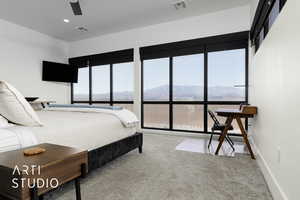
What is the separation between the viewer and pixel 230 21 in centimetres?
384

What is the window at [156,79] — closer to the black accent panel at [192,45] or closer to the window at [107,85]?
the black accent panel at [192,45]

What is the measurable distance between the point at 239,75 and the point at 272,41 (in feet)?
6.71

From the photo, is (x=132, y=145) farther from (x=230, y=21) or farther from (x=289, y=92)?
(x=230, y=21)

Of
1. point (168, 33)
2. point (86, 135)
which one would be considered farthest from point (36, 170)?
point (168, 33)

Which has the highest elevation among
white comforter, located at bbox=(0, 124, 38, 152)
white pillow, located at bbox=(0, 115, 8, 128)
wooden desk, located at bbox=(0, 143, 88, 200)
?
white pillow, located at bbox=(0, 115, 8, 128)

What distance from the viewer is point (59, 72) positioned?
18.2 ft

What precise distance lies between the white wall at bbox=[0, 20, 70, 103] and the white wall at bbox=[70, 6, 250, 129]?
0.90m

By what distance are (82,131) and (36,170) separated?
0.93 metres

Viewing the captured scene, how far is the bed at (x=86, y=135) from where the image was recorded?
1372 millimetres

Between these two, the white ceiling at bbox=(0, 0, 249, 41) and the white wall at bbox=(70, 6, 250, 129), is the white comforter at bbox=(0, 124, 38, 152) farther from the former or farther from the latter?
the white wall at bbox=(70, 6, 250, 129)

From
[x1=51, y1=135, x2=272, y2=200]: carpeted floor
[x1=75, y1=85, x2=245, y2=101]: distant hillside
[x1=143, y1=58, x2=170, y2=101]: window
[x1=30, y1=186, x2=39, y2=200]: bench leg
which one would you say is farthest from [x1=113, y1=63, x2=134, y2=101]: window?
[x1=30, y1=186, x2=39, y2=200]: bench leg

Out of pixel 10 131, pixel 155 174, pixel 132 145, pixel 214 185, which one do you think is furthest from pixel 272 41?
pixel 10 131

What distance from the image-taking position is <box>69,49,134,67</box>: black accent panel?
16.6 feet

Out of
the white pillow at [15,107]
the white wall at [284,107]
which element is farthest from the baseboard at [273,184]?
the white pillow at [15,107]
